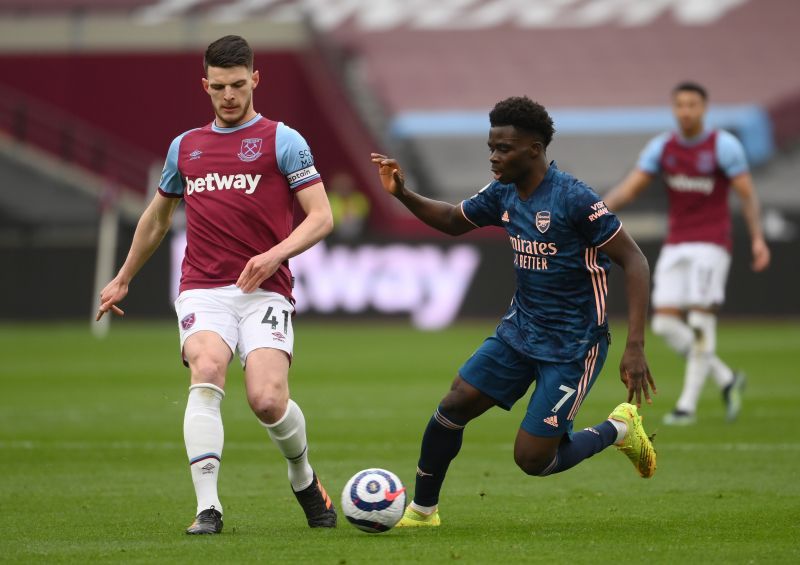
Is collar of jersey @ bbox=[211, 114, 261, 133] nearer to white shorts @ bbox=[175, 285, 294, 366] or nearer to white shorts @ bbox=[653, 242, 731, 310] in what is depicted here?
white shorts @ bbox=[175, 285, 294, 366]

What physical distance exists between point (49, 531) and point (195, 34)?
26.1 m

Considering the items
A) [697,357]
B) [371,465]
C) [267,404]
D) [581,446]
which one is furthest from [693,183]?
[267,404]

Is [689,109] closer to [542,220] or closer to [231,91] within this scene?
[542,220]

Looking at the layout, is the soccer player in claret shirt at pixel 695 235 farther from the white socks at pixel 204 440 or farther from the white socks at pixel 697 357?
the white socks at pixel 204 440

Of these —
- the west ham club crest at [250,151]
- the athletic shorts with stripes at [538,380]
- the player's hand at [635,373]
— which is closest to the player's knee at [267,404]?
the athletic shorts with stripes at [538,380]

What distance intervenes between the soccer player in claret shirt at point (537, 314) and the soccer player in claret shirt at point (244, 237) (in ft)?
1.60

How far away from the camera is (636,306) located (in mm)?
6734

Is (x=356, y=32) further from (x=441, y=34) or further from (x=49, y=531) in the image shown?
(x=49, y=531)

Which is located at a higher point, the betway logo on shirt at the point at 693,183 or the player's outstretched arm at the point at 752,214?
the betway logo on shirt at the point at 693,183

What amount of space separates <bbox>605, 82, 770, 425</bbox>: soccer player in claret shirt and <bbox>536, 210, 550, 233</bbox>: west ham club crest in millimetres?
4730

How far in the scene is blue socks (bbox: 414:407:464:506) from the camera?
702cm

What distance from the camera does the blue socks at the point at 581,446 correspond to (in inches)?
281

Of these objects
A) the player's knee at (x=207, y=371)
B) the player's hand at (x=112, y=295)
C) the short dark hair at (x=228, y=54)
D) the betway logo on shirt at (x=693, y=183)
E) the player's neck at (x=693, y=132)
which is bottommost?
the player's knee at (x=207, y=371)

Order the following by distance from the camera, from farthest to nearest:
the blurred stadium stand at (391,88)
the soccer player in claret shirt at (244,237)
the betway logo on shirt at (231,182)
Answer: the blurred stadium stand at (391,88)
the betway logo on shirt at (231,182)
the soccer player in claret shirt at (244,237)
